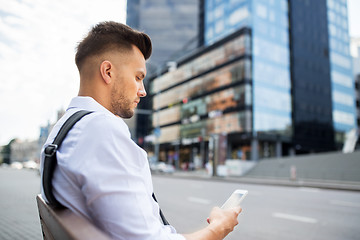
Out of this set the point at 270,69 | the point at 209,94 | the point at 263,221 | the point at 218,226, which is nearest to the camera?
the point at 218,226

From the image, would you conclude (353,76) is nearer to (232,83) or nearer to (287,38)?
(287,38)

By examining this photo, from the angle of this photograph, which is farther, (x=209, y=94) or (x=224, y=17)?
(x=224, y=17)

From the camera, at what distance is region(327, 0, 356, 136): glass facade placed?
185ft

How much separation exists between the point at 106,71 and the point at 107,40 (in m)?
0.15

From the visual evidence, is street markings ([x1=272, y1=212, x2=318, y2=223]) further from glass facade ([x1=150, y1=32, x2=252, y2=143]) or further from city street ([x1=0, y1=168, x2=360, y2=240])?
glass facade ([x1=150, y1=32, x2=252, y2=143])

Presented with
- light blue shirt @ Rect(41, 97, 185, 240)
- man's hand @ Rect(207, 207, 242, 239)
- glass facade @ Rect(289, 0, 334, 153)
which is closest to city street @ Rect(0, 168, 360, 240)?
man's hand @ Rect(207, 207, 242, 239)

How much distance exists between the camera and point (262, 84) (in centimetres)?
4566

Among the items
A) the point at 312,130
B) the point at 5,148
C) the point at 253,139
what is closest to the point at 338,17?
the point at 312,130

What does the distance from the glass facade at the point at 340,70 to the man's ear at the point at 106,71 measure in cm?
6075

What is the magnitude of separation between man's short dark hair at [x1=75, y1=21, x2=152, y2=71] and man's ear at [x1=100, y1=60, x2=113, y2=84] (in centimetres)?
8

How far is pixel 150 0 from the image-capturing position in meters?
81.7

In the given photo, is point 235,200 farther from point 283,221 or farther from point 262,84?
point 262,84

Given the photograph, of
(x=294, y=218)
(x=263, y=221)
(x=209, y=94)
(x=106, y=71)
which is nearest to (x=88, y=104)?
(x=106, y=71)

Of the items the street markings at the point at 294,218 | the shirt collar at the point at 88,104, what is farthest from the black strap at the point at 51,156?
the street markings at the point at 294,218
